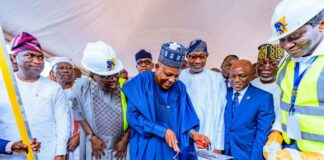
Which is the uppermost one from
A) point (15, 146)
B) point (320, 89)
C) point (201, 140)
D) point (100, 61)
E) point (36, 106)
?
point (100, 61)

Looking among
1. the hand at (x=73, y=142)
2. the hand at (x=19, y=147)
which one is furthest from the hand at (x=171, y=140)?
the hand at (x=73, y=142)

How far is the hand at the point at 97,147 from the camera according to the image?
60.3 inches

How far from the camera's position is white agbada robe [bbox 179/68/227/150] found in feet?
6.21

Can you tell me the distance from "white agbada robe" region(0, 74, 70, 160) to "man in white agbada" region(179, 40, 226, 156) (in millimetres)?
945

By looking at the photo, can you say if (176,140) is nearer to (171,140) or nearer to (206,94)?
(171,140)

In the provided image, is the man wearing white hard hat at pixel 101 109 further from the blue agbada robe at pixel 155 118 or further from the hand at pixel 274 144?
the hand at pixel 274 144

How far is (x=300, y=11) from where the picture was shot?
100cm

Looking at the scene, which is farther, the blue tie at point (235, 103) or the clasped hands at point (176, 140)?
the blue tie at point (235, 103)

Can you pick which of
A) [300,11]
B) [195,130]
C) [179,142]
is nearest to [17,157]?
[179,142]

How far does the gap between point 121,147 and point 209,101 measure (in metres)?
0.76

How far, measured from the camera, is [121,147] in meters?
1.58

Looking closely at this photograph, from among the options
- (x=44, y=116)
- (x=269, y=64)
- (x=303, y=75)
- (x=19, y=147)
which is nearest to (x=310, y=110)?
(x=303, y=75)

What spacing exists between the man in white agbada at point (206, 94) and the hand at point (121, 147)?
2.06 ft

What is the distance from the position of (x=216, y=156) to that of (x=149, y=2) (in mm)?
2378
